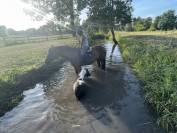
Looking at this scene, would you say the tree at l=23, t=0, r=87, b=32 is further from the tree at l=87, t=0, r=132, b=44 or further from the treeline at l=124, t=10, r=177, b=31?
the treeline at l=124, t=10, r=177, b=31

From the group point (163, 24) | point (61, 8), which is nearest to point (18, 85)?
point (61, 8)

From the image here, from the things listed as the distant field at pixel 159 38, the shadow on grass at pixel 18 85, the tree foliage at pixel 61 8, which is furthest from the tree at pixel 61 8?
the shadow on grass at pixel 18 85

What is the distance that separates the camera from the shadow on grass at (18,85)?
948 cm

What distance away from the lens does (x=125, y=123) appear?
22.4 feet

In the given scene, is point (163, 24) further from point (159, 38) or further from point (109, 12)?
point (159, 38)

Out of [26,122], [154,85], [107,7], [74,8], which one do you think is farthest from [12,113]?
[107,7]

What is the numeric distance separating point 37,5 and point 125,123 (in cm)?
2873

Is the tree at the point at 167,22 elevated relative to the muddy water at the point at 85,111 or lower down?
elevated

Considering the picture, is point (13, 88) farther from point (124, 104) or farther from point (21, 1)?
point (21, 1)

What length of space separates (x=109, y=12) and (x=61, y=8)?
839 cm

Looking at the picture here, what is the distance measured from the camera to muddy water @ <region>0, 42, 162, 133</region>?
6.80 m

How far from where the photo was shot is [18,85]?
1195 cm

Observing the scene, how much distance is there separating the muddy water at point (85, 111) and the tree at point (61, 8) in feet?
67.6

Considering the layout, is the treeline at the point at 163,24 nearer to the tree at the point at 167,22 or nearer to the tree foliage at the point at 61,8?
the tree at the point at 167,22
